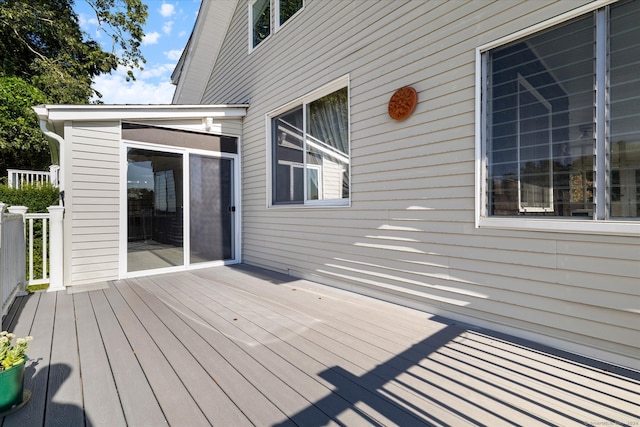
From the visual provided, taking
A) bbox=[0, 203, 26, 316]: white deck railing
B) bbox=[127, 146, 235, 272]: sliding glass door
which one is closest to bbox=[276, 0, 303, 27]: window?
bbox=[127, 146, 235, 272]: sliding glass door

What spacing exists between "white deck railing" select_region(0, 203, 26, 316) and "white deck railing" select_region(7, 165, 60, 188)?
18.2 feet

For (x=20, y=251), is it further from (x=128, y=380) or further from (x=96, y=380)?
(x=128, y=380)

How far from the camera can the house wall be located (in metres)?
2.02

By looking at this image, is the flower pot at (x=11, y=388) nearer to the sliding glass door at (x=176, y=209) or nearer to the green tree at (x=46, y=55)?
the sliding glass door at (x=176, y=209)

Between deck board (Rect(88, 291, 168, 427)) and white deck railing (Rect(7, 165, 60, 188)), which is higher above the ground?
white deck railing (Rect(7, 165, 60, 188))

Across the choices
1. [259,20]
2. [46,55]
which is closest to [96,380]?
[259,20]

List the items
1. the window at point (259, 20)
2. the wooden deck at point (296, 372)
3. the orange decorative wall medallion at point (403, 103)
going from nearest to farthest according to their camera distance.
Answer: the wooden deck at point (296, 372) < the orange decorative wall medallion at point (403, 103) < the window at point (259, 20)

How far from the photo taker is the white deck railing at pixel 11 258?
2.79 meters

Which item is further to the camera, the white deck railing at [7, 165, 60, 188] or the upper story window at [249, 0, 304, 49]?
the white deck railing at [7, 165, 60, 188]

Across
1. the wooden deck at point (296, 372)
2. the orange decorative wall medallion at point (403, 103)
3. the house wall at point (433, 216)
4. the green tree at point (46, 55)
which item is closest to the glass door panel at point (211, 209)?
the house wall at point (433, 216)

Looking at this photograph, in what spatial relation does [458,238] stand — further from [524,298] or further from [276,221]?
[276,221]

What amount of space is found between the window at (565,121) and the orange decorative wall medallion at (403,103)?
1.97ft

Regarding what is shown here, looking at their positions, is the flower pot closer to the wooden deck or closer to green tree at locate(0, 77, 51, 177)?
the wooden deck

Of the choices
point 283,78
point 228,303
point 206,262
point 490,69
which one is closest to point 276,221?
point 206,262
